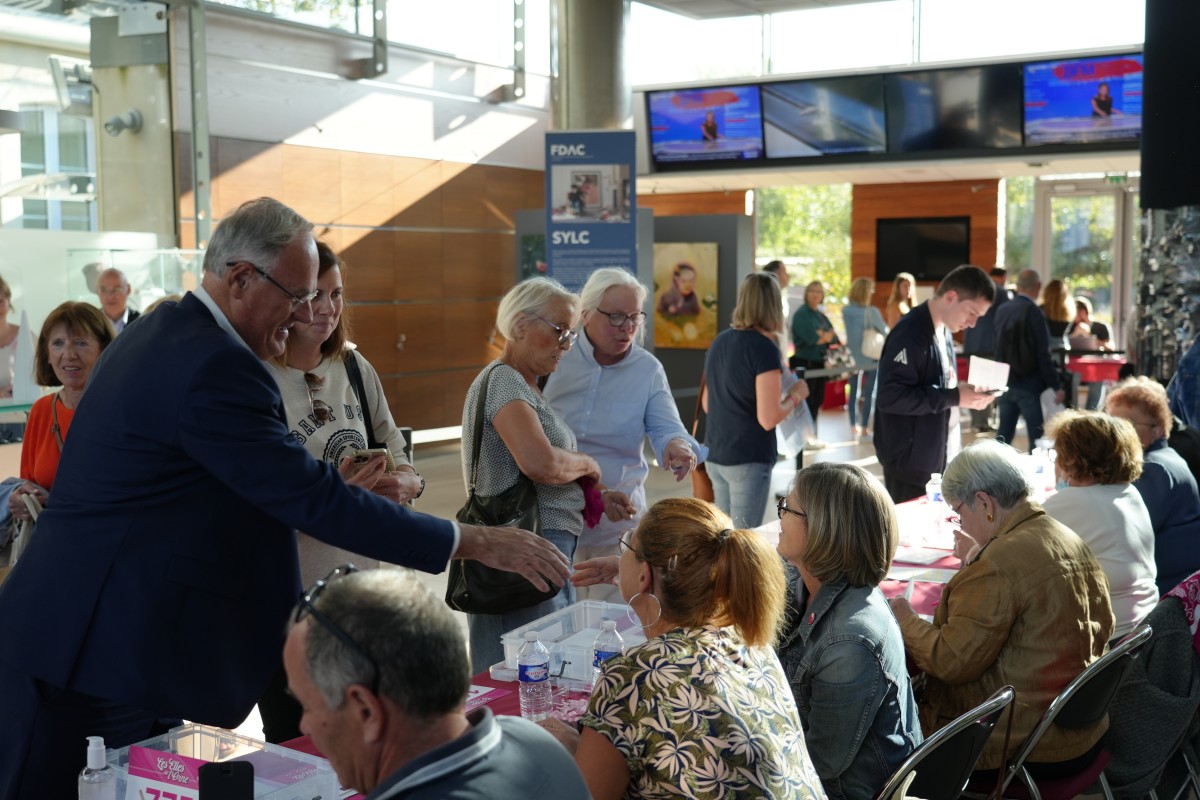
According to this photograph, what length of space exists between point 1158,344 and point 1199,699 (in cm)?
274

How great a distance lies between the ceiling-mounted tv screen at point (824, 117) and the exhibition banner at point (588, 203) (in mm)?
4195

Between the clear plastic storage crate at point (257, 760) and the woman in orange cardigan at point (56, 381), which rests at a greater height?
the woman in orange cardigan at point (56, 381)

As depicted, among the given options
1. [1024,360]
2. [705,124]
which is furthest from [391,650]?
[705,124]

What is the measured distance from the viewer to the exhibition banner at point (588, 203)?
29.0ft

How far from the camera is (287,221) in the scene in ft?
6.94

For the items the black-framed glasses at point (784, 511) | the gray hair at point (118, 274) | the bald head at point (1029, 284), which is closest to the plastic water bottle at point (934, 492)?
the black-framed glasses at point (784, 511)

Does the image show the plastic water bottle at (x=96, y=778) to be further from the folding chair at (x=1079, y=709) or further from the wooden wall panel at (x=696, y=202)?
the wooden wall panel at (x=696, y=202)

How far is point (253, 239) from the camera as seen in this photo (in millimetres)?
2076

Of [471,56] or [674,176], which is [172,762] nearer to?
[471,56]

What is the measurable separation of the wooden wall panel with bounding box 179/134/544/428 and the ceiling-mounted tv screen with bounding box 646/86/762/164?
194 cm

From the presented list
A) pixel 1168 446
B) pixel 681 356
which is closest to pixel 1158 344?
pixel 1168 446

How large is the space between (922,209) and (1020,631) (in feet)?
43.4

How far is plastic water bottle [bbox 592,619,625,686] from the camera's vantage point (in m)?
2.61

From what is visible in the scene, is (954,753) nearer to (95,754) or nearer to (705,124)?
(95,754)
